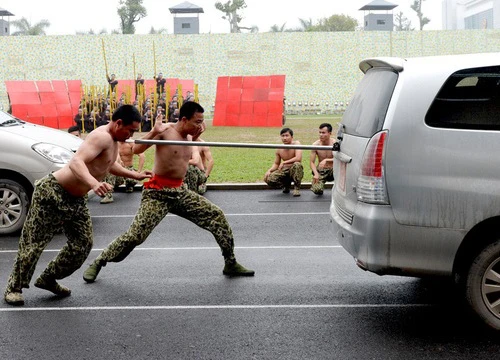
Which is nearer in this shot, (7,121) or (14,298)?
(14,298)

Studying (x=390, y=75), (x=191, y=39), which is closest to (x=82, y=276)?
(x=390, y=75)

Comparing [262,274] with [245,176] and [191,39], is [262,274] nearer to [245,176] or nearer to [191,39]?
[245,176]

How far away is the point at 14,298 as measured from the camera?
6.62 meters

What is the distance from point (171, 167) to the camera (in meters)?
7.47

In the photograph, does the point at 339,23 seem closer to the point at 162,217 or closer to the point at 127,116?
the point at 162,217

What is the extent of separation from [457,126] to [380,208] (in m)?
0.72

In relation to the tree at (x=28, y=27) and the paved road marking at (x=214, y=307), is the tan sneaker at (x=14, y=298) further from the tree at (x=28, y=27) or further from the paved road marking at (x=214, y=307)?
the tree at (x=28, y=27)

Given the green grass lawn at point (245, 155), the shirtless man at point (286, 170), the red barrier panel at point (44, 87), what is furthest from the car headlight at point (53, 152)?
the red barrier panel at point (44, 87)

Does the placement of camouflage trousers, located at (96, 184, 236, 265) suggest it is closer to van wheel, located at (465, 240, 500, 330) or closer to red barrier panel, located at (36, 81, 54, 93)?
van wheel, located at (465, 240, 500, 330)

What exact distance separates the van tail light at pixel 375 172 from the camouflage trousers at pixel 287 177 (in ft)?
Answer: 27.6

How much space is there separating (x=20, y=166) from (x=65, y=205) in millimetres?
3653

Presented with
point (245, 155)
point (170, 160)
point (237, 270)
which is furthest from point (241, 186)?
point (170, 160)

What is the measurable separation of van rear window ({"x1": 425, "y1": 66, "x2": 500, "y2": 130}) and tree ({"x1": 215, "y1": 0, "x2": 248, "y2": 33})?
71.0 m

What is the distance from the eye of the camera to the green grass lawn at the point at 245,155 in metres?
16.9
